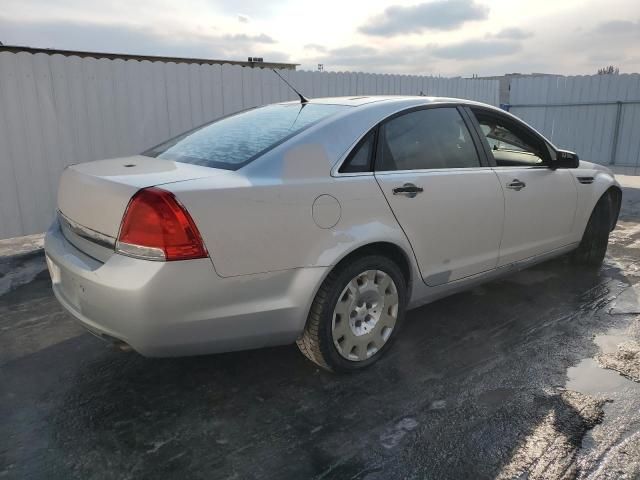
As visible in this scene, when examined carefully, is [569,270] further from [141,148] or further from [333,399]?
[141,148]

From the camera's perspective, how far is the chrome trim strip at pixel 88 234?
2350 millimetres

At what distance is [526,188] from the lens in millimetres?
3729

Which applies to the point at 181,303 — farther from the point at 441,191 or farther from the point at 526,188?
the point at 526,188

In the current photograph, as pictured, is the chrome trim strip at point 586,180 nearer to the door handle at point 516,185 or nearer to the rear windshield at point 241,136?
the door handle at point 516,185

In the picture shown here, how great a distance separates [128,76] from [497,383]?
564 cm

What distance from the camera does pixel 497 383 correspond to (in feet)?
9.46

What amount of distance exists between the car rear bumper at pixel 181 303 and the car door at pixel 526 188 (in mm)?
1760

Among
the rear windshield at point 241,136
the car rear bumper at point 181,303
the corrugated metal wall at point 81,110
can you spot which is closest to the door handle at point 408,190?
the rear windshield at point 241,136

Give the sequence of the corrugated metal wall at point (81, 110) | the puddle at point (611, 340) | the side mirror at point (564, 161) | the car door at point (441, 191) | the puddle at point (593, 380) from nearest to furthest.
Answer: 1. the puddle at point (593, 380)
2. the car door at point (441, 191)
3. the puddle at point (611, 340)
4. the side mirror at point (564, 161)
5. the corrugated metal wall at point (81, 110)

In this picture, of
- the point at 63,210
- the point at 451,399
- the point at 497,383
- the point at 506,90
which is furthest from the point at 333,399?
the point at 506,90

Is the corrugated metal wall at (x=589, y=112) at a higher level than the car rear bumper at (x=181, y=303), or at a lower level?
higher

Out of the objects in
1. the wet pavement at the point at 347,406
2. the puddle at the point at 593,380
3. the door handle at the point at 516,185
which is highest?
the door handle at the point at 516,185

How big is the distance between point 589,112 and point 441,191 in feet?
36.6

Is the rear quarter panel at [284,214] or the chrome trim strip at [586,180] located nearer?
the rear quarter panel at [284,214]
